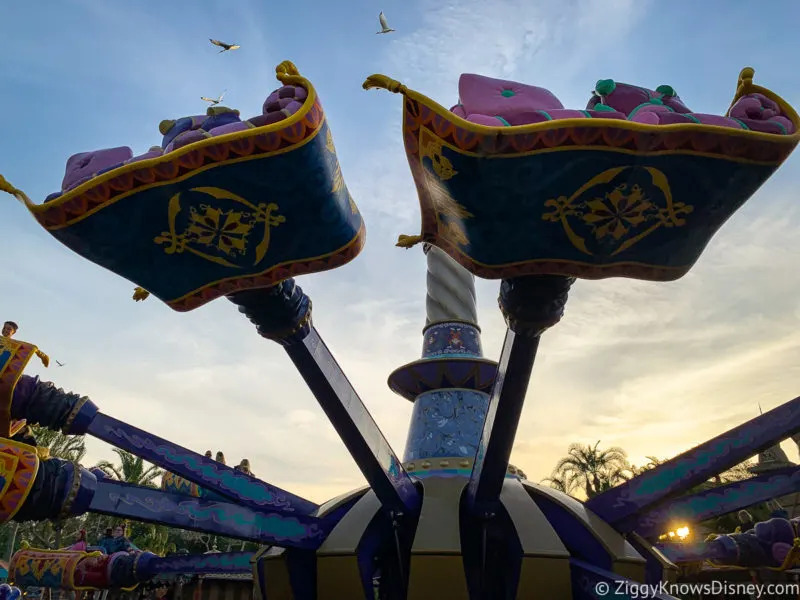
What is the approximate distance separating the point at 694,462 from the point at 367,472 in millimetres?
2582

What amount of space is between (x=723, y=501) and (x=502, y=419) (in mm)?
2605

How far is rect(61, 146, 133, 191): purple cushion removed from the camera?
278 cm

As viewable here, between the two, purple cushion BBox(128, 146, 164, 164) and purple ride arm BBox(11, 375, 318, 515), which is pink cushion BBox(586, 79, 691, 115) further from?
purple ride arm BBox(11, 375, 318, 515)

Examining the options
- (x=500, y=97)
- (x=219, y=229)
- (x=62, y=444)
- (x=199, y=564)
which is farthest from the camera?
(x=62, y=444)

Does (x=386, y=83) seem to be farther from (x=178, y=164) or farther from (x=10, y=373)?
(x=10, y=373)

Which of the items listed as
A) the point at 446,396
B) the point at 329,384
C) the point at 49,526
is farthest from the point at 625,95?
the point at 49,526

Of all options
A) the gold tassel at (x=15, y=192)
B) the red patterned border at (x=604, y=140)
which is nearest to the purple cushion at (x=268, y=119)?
the red patterned border at (x=604, y=140)

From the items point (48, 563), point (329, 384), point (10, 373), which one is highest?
point (329, 384)

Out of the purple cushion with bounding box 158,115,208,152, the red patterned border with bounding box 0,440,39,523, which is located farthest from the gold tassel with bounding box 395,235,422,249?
the red patterned border with bounding box 0,440,39,523

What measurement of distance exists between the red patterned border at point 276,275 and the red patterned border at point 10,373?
1.48m

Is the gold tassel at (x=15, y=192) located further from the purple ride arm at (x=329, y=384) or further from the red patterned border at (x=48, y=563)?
the red patterned border at (x=48, y=563)

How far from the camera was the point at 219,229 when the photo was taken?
292cm

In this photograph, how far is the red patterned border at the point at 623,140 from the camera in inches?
98.7

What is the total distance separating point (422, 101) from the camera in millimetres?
2592
